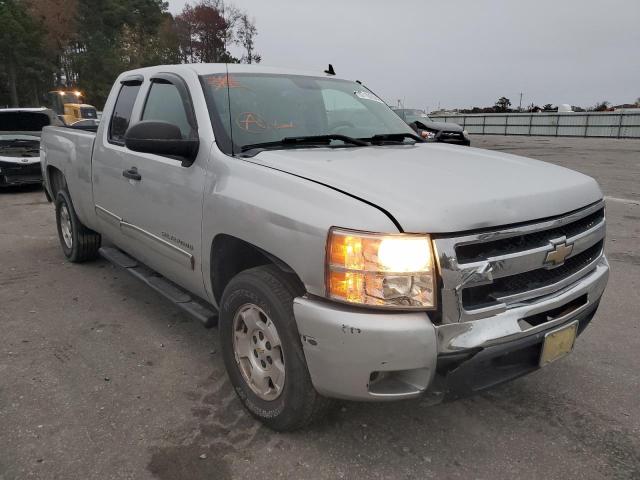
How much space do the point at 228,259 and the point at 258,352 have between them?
527mm

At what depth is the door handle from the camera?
3.43 m

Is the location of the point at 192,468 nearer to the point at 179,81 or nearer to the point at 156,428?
the point at 156,428

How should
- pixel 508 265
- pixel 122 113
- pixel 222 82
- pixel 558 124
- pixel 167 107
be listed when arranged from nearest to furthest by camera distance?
1. pixel 508 265
2. pixel 222 82
3. pixel 167 107
4. pixel 122 113
5. pixel 558 124

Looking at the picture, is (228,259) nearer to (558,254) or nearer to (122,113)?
(558,254)

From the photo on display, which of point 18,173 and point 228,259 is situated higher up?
point 228,259

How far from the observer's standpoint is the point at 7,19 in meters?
48.5

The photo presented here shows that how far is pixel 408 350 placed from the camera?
1976mm

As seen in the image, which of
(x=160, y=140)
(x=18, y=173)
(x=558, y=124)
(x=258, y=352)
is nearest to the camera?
(x=258, y=352)

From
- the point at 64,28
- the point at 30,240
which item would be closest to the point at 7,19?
the point at 64,28

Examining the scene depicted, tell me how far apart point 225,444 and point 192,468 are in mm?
204

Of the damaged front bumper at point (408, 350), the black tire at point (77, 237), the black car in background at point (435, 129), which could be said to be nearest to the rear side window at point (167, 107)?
the damaged front bumper at point (408, 350)

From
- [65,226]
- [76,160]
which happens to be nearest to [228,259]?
[76,160]

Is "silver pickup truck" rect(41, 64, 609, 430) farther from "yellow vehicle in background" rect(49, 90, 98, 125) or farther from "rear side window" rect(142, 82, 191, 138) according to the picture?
"yellow vehicle in background" rect(49, 90, 98, 125)

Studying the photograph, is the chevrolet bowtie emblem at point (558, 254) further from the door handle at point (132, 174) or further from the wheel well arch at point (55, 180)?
the wheel well arch at point (55, 180)
